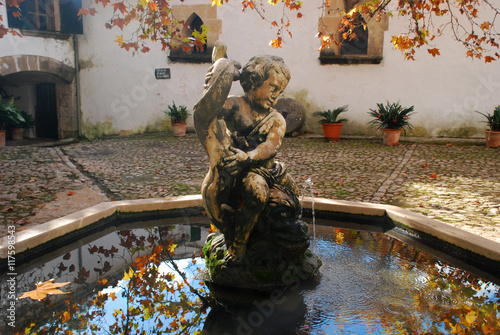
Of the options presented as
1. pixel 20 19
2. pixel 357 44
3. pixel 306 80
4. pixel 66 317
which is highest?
pixel 20 19

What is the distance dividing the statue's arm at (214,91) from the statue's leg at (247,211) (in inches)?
18.4

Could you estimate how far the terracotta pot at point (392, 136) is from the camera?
A: 983 centimetres

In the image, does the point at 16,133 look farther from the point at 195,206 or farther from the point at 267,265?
the point at 267,265

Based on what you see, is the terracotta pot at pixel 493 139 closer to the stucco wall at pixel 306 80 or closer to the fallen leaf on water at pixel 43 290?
the stucco wall at pixel 306 80

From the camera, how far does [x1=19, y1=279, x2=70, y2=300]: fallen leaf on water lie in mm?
2688

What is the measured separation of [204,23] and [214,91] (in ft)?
32.3

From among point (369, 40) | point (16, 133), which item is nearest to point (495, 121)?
point (369, 40)

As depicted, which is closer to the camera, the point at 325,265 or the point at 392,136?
the point at 325,265

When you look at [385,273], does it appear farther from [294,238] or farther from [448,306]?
[294,238]

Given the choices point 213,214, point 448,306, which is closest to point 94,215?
point 213,214

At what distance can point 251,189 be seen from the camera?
2576 millimetres

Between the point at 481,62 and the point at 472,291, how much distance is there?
29.2ft

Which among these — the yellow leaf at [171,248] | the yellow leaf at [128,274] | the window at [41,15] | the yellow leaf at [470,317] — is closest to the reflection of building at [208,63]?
the window at [41,15]

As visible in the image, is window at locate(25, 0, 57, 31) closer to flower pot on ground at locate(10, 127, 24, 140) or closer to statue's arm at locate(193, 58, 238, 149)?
flower pot on ground at locate(10, 127, 24, 140)
